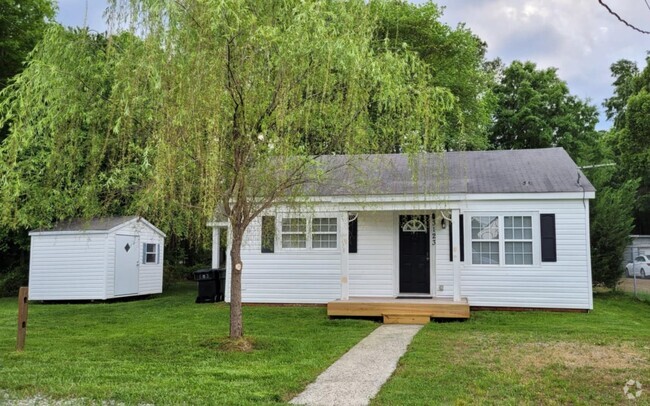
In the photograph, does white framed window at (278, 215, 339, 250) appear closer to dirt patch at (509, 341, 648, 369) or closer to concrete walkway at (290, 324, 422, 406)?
concrete walkway at (290, 324, 422, 406)

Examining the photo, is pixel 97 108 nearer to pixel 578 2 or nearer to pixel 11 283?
pixel 578 2

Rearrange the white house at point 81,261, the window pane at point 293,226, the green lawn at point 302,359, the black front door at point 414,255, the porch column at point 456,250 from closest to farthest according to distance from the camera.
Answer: the green lawn at point 302,359
the porch column at point 456,250
the window pane at point 293,226
the black front door at point 414,255
the white house at point 81,261

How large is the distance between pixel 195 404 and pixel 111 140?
3121 millimetres

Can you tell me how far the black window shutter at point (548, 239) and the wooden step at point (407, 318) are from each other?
118 inches

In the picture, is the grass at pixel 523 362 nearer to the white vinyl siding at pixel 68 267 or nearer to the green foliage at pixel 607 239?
the green foliage at pixel 607 239

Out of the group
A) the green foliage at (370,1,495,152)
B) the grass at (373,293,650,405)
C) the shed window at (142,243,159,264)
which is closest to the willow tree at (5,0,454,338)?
the grass at (373,293,650,405)

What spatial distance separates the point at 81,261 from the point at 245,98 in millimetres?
9575

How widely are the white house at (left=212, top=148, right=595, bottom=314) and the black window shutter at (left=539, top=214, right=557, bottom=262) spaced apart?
0.02m

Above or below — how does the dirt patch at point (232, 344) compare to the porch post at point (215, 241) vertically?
below

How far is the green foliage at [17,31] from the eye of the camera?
18156mm

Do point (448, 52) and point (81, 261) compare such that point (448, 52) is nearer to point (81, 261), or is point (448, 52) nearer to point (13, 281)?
point (81, 261)

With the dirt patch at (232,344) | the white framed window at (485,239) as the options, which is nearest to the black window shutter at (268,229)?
the dirt patch at (232,344)

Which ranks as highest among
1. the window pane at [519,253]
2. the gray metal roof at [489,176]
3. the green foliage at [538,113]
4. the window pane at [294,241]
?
the green foliage at [538,113]

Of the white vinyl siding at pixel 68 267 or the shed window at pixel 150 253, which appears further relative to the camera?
the shed window at pixel 150 253
